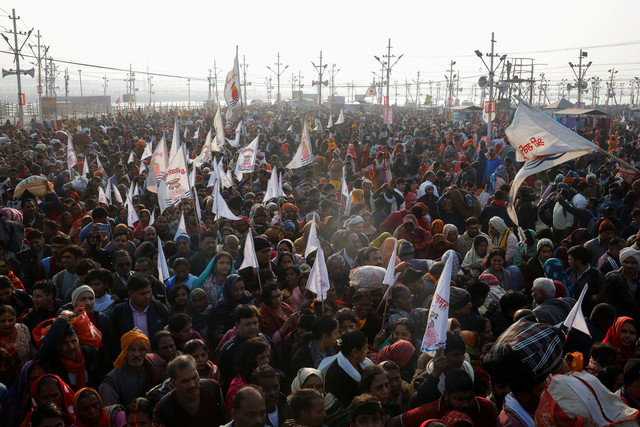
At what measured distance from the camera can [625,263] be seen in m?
5.68

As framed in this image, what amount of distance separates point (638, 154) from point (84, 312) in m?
18.0

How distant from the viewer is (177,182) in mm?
8320

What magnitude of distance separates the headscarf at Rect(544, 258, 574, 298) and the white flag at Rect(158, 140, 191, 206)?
15.2 feet

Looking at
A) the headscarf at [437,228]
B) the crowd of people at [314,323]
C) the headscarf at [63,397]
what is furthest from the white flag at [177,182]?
the headscarf at [63,397]

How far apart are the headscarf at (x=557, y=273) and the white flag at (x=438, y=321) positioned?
2.41 m

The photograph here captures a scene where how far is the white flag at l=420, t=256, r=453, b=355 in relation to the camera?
12.5 feet

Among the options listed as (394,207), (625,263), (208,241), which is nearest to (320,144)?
(394,207)

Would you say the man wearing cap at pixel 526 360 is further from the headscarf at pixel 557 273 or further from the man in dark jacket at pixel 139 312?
the headscarf at pixel 557 273

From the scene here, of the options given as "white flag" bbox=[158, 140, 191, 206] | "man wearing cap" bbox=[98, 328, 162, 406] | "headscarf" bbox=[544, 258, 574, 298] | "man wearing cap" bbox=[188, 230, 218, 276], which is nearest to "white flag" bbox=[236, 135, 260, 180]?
"white flag" bbox=[158, 140, 191, 206]

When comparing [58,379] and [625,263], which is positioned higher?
[625,263]

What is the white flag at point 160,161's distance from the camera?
31.4 ft

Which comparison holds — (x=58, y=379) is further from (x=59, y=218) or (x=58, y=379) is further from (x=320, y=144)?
(x=320, y=144)

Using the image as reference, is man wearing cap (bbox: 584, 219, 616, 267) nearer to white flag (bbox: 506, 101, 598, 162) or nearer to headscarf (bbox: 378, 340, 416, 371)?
white flag (bbox: 506, 101, 598, 162)

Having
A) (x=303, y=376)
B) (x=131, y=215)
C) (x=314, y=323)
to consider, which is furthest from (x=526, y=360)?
(x=131, y=215)
